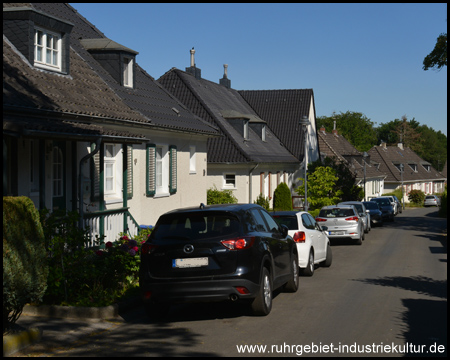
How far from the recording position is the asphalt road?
7.67 m

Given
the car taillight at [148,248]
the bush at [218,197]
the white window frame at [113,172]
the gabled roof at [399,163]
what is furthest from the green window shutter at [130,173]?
the gabled roof at [399,163]

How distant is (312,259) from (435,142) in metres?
139

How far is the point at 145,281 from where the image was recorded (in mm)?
9570

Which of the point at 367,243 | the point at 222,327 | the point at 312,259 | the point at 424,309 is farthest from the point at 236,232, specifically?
the point at 367,243

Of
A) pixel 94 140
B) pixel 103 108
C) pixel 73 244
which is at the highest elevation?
pixel 103 108

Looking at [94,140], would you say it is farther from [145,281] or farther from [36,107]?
[145,281]

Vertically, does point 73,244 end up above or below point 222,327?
above

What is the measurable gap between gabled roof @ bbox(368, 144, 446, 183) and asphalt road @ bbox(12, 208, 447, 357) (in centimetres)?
7989

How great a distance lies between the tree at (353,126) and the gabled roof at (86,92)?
Result: 92677mm

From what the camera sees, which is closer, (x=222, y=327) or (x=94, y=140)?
(x=222, y=327)

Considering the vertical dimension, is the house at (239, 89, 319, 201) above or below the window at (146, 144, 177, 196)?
above

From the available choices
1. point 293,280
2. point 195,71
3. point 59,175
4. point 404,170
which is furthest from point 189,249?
point 404,170

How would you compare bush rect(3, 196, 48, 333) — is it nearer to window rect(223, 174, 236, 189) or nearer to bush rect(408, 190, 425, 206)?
window rect(223, 174, 236, 189)

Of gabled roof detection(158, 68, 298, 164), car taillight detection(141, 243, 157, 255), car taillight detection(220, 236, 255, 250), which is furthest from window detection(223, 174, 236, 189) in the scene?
car taillight detection(220, 236, 255, 250)
